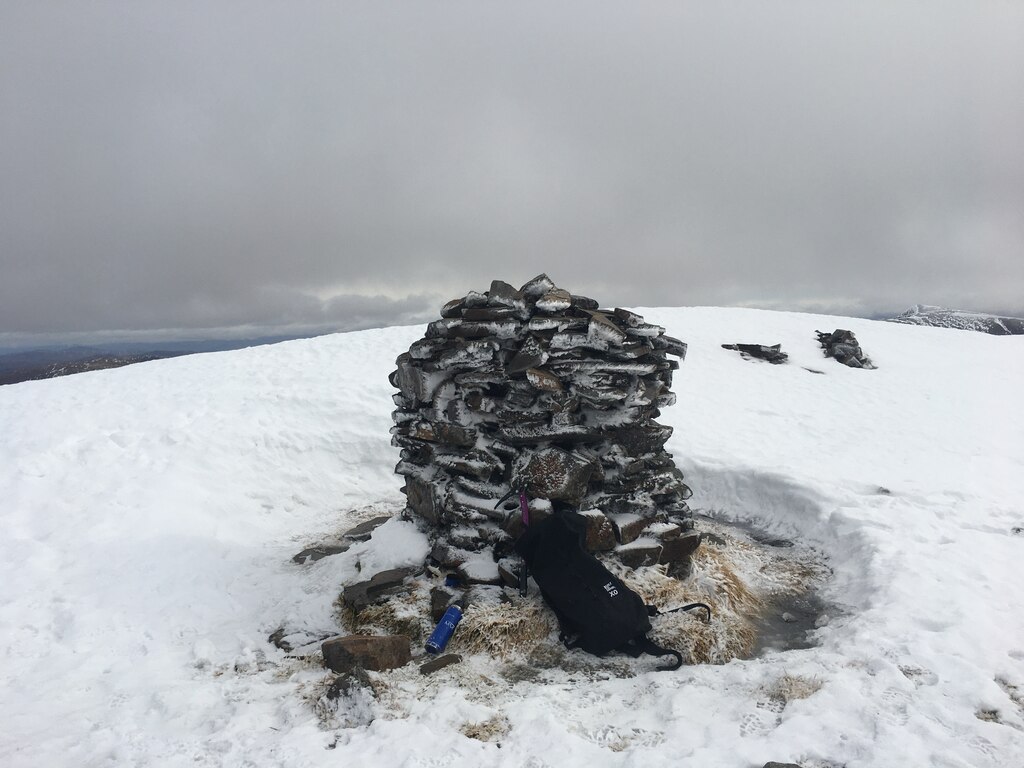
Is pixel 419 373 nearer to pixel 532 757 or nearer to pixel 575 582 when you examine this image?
pixel 575 582

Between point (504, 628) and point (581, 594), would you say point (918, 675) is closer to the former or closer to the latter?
point (581, 594)

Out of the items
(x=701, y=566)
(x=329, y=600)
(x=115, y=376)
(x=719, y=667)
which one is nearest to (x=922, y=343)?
(x=701, y=566)

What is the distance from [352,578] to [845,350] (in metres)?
25.8

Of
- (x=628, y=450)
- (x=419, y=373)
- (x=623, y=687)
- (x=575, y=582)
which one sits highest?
(x=419, y=373)

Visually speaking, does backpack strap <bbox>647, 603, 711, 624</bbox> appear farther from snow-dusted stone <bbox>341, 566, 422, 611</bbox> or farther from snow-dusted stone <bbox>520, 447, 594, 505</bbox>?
snow-dusted stone <bbox>341, 566, 422, 611</bbox>

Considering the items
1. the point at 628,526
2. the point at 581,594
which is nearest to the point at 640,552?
the point at 628,526

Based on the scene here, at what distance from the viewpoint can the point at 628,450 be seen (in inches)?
326

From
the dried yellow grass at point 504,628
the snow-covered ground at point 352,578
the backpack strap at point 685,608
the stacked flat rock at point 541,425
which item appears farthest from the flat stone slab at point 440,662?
the backpack strap at point 685,608

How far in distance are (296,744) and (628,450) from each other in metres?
5.52

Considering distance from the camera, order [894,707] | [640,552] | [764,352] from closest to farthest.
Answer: [894,707] → [640,552] → [764,352]

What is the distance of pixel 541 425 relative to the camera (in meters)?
7.99

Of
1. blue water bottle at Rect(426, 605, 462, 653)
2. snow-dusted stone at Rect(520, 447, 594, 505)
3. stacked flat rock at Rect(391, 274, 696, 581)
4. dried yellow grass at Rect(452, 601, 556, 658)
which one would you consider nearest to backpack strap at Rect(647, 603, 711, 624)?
stacked flat rock at Rect(391, 274, 696, 581)

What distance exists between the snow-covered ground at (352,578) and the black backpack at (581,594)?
1.25ft

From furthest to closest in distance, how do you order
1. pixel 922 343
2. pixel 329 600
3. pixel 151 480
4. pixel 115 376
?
1. pixel 922 343
2. pixel 115 376
3. pixel 151 480
4. pixel 329 600
